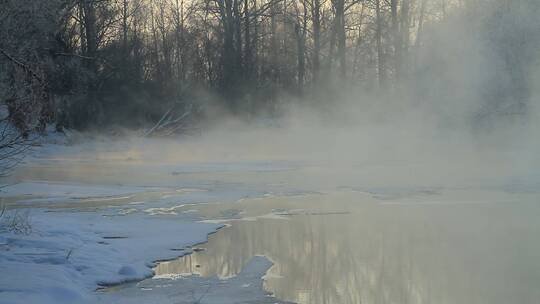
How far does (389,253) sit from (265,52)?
34098 millimetres

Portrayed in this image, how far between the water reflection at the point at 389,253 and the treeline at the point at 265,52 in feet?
49.4

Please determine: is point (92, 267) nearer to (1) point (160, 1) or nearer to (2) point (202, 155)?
(2) point (202, 155)

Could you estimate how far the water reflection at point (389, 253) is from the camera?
28.6 feet

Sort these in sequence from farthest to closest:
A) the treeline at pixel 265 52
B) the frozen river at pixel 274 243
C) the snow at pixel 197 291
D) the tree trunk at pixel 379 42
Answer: the tree trunk at pixel 379 42
the treeline at pixel 265 52
the frozen river at pixel 274 243
the snow at pixel 197 291

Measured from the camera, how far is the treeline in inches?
1283

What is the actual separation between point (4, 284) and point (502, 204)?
1041 centimetres

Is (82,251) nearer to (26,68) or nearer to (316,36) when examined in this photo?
(26,68)

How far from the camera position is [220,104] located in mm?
38406

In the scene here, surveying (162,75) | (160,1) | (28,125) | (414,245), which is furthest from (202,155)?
(160,1)

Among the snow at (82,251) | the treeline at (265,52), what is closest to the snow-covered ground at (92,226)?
the snow at (82,251)

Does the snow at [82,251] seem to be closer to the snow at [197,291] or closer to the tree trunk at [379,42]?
the snow at [197,291]

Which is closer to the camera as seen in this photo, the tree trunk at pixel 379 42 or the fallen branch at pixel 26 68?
the fallen branch at pixel 26 68

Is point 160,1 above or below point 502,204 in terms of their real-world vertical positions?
above

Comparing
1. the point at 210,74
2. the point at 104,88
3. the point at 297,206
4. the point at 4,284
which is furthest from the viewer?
the point at 210,74
